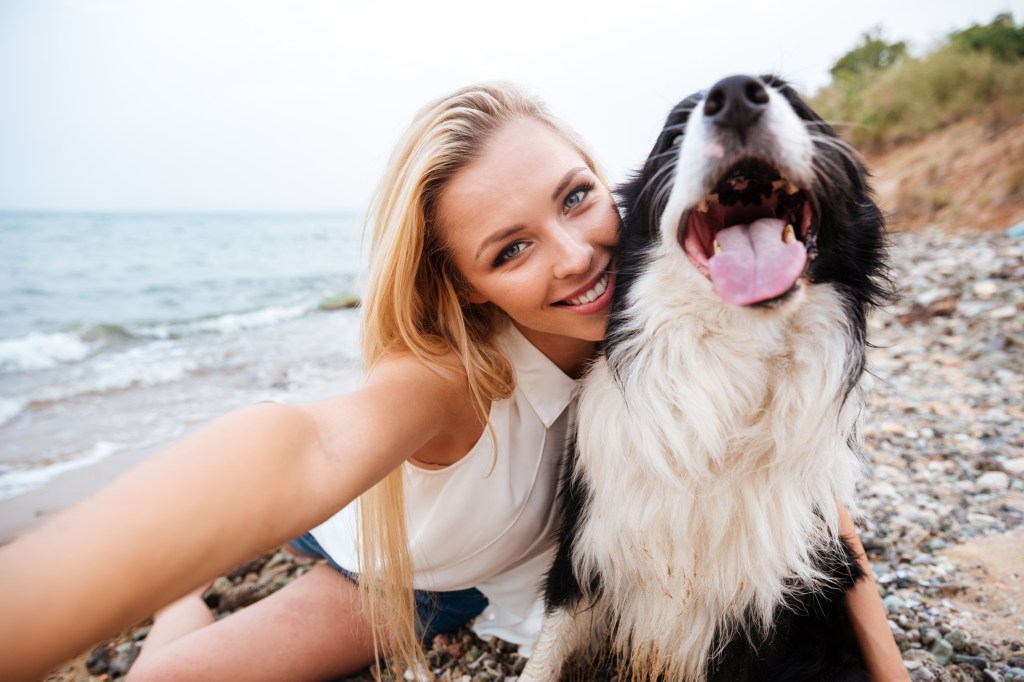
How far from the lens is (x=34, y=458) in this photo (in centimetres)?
415

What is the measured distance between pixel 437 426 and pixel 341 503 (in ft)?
1.52

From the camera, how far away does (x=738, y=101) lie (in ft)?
4.07

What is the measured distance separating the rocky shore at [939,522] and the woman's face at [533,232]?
2.74ft

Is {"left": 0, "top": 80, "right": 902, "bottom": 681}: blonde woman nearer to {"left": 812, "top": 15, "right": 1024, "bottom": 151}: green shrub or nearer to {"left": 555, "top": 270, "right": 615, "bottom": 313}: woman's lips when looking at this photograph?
{"left": 555, "top": 270, "right": 615, "bottom": 313}: woman's lips

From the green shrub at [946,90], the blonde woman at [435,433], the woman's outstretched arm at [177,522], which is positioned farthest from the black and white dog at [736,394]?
the green shrub at [946,90]

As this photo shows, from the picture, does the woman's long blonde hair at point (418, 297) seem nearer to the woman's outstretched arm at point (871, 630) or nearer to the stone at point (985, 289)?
the woman's outstretched arm at point (871, 630)

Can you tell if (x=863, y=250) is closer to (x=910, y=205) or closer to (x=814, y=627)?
(x=814, y=627)

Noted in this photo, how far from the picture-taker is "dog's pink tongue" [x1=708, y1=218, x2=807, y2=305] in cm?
130

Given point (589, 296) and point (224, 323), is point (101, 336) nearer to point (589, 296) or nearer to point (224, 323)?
point (224, 323)

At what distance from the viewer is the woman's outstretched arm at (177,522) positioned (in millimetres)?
797

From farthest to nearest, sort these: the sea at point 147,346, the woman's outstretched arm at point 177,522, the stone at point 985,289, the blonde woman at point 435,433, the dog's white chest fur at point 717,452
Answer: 1. the stone at point 985,289
2. the sea at point 147,346
3. the dog's white chest fur at point 717,452
4. the blonde woman at point 435,433
5. the woman's outstretched arm at point 177,522

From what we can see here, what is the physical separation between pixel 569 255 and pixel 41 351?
839 centimetres

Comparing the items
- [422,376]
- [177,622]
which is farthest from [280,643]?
[422,376]

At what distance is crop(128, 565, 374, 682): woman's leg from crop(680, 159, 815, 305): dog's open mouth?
1.75m
